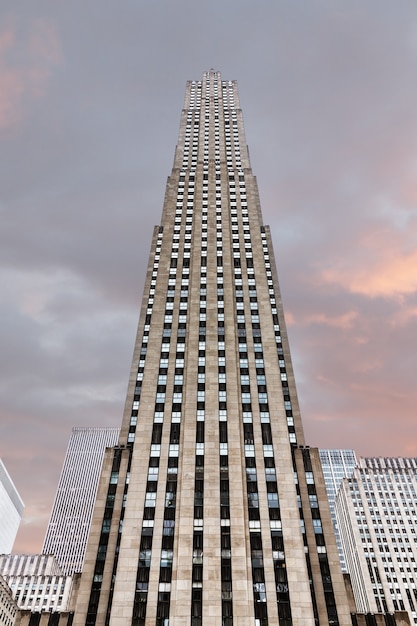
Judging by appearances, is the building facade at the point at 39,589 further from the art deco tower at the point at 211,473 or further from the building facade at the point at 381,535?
the art deco tower at the point at 211,473

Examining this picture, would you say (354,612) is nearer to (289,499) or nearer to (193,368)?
(289,499)

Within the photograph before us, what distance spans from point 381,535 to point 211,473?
4704 inches

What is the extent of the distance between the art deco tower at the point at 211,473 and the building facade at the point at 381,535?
331ft

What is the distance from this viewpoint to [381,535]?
163500 millimetres

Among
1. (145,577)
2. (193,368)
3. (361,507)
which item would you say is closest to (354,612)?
(145,577)

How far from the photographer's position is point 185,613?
194 ft

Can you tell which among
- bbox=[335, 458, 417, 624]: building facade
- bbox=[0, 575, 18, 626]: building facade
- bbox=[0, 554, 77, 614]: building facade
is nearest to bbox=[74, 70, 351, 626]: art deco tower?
bbox=[0, 575, 18, 626]: building facade

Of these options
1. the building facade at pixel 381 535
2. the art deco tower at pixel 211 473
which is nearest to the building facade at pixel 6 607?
the art deco tower at pixel 211 473

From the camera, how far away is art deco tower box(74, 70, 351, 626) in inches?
2426

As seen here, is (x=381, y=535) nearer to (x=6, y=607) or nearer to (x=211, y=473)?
(x=211, y=473)

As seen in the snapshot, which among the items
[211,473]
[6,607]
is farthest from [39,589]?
[211,473]

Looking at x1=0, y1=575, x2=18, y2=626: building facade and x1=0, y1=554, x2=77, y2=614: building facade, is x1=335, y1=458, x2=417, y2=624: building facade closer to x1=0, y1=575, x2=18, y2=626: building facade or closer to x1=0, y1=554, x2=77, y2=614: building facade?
x1=0, y1=554, x2=77, y2=614: building facade

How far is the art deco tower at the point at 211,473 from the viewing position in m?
61.6

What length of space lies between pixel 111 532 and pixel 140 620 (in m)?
13.3
